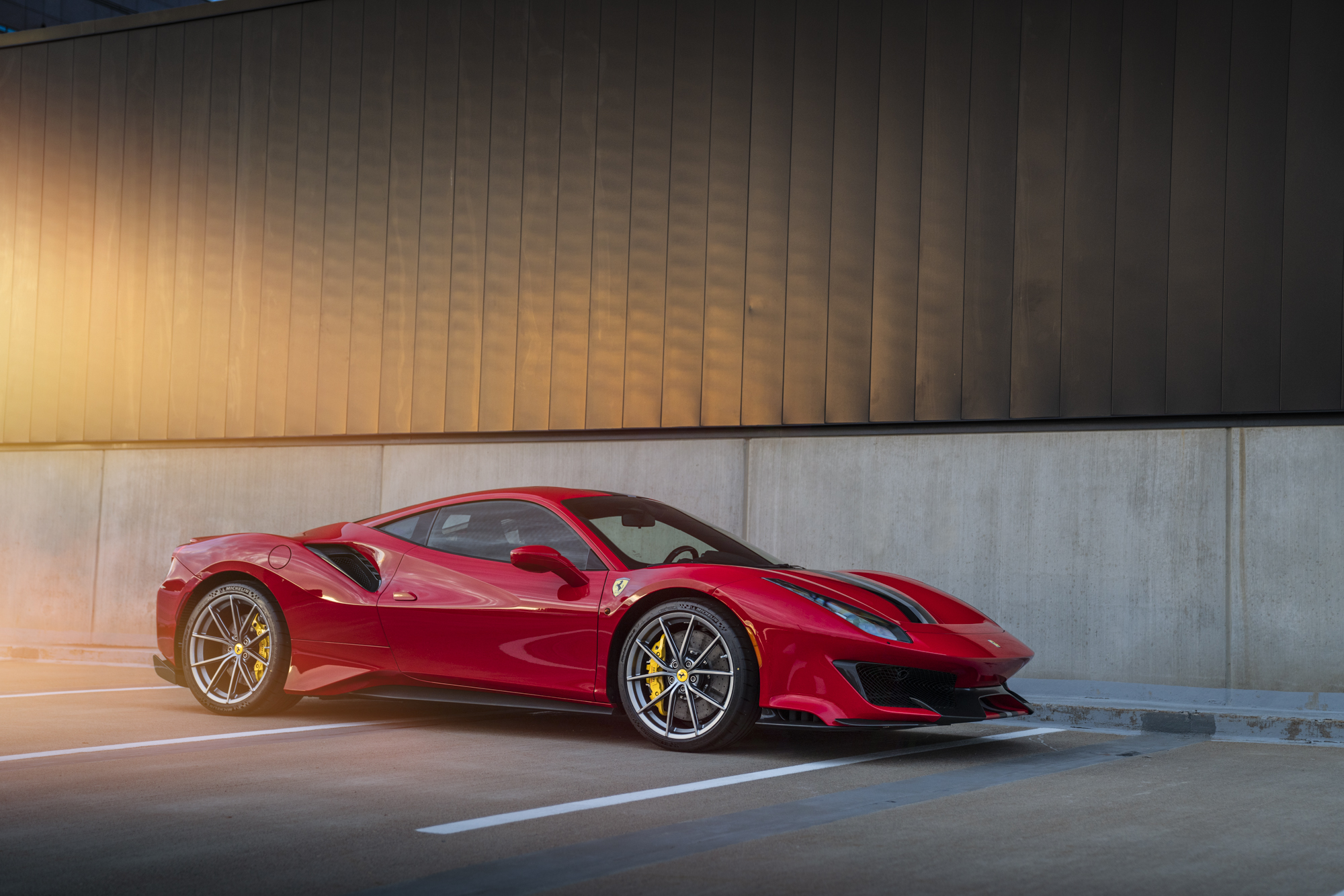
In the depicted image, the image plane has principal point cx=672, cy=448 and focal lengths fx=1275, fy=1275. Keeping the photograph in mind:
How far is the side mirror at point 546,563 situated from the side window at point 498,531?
7.8 inches

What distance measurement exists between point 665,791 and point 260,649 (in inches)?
124

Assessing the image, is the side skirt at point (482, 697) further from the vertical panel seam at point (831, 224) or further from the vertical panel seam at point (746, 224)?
the vertical panel seam at point (831, 224)

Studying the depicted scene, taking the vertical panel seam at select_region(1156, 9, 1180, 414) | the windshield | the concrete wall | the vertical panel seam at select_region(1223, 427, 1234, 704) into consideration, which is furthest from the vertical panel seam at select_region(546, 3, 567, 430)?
the vertical panel seam at select_region(1223, 427, 1234, 704)

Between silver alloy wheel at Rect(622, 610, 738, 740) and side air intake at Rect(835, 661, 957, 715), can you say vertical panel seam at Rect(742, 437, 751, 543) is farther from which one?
side air intake at Rect(835, 661, 957, 715)

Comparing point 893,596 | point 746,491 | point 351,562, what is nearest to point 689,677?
point 893,596

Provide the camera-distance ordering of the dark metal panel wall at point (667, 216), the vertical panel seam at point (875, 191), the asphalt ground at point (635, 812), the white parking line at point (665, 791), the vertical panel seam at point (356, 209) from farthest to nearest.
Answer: the vertical panel seam at point (356, 209)
the vertical panel seam at point (875, 191)
the dark metal panel wall at point (667, 216)
the white parking line at point (665, 791)
the asphalt ground at point (635, 812)

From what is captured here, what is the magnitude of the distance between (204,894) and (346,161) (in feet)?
31.4

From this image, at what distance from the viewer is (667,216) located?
10.5 metres


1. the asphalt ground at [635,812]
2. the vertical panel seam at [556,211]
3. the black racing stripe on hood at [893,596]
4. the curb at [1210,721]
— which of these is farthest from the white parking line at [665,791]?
the vertical panel seam at [556,211]

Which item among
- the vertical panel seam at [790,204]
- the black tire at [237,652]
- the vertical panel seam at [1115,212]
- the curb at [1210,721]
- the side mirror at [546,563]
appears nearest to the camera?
the side mirror at [546,563]

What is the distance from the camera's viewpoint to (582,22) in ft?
36.0

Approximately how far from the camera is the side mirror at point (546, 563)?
6.17 m

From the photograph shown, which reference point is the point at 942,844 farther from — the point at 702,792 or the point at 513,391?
the point at 513,391

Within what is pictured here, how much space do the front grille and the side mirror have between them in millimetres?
1481
